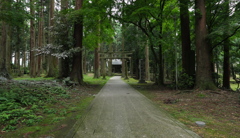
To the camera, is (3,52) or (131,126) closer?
(131,126)

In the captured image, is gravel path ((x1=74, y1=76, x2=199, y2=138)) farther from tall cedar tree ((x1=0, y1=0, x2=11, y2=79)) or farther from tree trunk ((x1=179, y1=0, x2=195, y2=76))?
tree trunk ((x1=179, y1=0, x2=195, y2=76))

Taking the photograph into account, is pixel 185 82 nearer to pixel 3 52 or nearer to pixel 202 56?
pixel 202 56

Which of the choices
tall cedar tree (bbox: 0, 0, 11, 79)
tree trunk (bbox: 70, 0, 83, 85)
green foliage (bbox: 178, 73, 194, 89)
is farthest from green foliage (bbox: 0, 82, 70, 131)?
green foliage (bbox: 178, 73, 194, 89)

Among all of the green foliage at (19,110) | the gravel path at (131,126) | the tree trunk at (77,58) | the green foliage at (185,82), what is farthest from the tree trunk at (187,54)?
the green foliage at (19,110)

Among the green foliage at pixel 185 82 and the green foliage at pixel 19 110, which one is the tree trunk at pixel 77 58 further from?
the green foliage at pixel 185 82

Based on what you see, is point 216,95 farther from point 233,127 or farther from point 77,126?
point 77,126

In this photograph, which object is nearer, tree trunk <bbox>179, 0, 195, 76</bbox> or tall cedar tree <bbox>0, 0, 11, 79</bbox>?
tall cedar tree <bbox>0, 0, 11, 79</bbox>

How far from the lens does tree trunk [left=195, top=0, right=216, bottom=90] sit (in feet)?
25.3

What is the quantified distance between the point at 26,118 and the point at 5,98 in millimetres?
1289

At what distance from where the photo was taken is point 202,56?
795cm

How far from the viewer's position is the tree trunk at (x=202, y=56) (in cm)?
772

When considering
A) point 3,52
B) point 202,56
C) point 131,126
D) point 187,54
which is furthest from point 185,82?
point 3,52

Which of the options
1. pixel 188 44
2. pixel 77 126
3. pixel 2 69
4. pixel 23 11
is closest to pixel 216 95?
pixel 188 44

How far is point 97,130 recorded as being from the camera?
3.10m
